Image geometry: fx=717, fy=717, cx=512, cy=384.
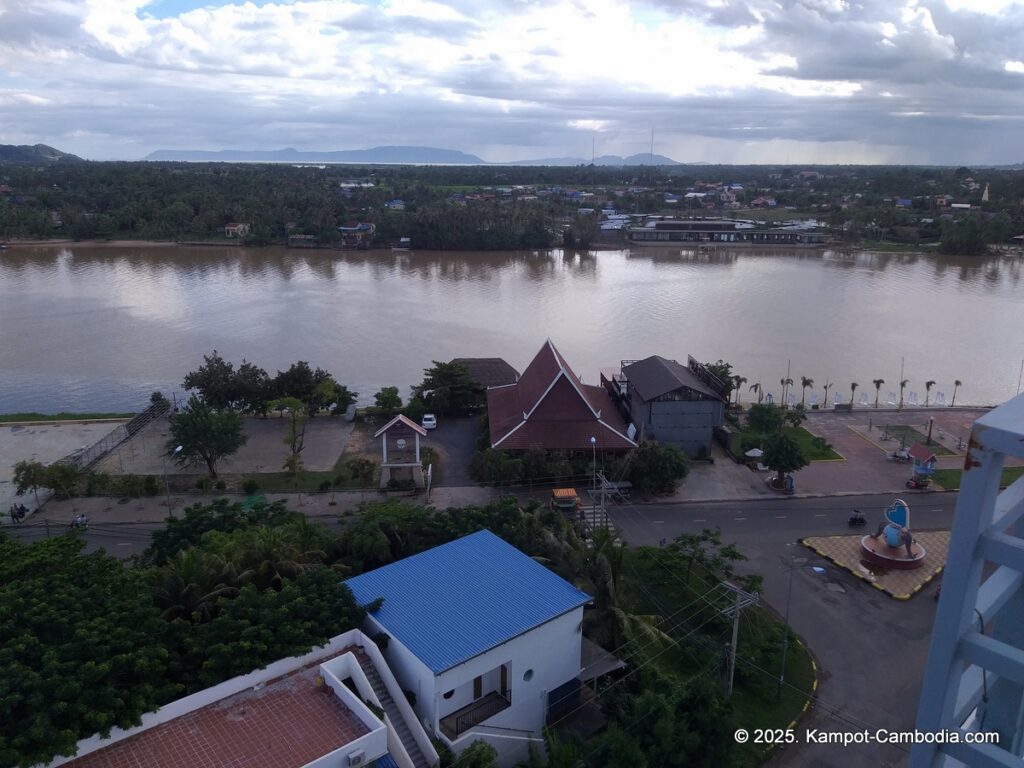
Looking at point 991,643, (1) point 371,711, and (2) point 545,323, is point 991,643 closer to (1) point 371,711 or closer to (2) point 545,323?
(1) point 371,711

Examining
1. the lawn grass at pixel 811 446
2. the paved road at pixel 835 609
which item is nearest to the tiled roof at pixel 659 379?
the lawn grass at pixel 811 446

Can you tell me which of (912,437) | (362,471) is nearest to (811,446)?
(912,437)

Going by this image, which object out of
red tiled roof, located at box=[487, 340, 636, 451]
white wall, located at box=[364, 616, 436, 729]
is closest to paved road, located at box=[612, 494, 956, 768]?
red tiled roof, located at box=[487, 340, 636, 451]

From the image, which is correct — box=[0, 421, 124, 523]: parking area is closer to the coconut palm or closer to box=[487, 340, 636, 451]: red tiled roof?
the coconut palm

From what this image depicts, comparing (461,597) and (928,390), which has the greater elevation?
(461,597)

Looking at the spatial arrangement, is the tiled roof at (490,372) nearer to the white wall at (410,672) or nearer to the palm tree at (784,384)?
the palm tree at (784,384)

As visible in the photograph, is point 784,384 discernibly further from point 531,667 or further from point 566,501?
point 531,667

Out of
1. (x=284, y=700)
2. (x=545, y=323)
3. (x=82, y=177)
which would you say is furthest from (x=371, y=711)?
(x=82, y=177)
